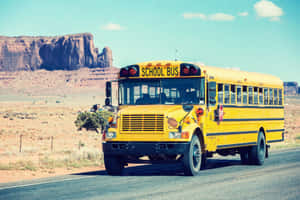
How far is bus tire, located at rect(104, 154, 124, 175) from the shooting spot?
13.3 metres

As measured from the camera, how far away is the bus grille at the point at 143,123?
1247 cm

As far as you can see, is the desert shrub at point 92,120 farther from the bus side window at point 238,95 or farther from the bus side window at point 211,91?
the bus side window at point 211,91

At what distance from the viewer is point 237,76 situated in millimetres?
15234

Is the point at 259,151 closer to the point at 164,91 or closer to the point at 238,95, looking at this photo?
the point at 238,95

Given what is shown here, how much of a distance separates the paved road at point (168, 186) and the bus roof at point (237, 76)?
8.35 ft

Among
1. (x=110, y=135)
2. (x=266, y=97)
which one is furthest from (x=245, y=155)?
(x=110, y=135)

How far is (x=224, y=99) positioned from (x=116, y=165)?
11.4 feet

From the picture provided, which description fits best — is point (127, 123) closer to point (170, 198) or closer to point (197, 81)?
point (197, 81)

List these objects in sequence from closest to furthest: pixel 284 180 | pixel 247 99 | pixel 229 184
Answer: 1. pixel 229 184
2. pixel 284 180
3. pixel 247 99

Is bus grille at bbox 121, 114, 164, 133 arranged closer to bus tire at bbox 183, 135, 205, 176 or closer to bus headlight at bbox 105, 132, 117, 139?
bus headlight at bbox 105, 132, 117, 139

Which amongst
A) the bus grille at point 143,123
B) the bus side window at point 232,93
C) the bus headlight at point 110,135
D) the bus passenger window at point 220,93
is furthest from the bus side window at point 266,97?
the bus headlight at point 110,135

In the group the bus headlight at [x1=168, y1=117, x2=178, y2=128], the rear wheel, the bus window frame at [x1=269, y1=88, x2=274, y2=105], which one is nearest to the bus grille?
the bus headlight at [x1=168, y1=117, x2=178, y2=128]

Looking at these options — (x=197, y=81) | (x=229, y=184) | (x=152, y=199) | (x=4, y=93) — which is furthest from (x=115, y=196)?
(x=4, y=93)

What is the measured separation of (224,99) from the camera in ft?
47.2
